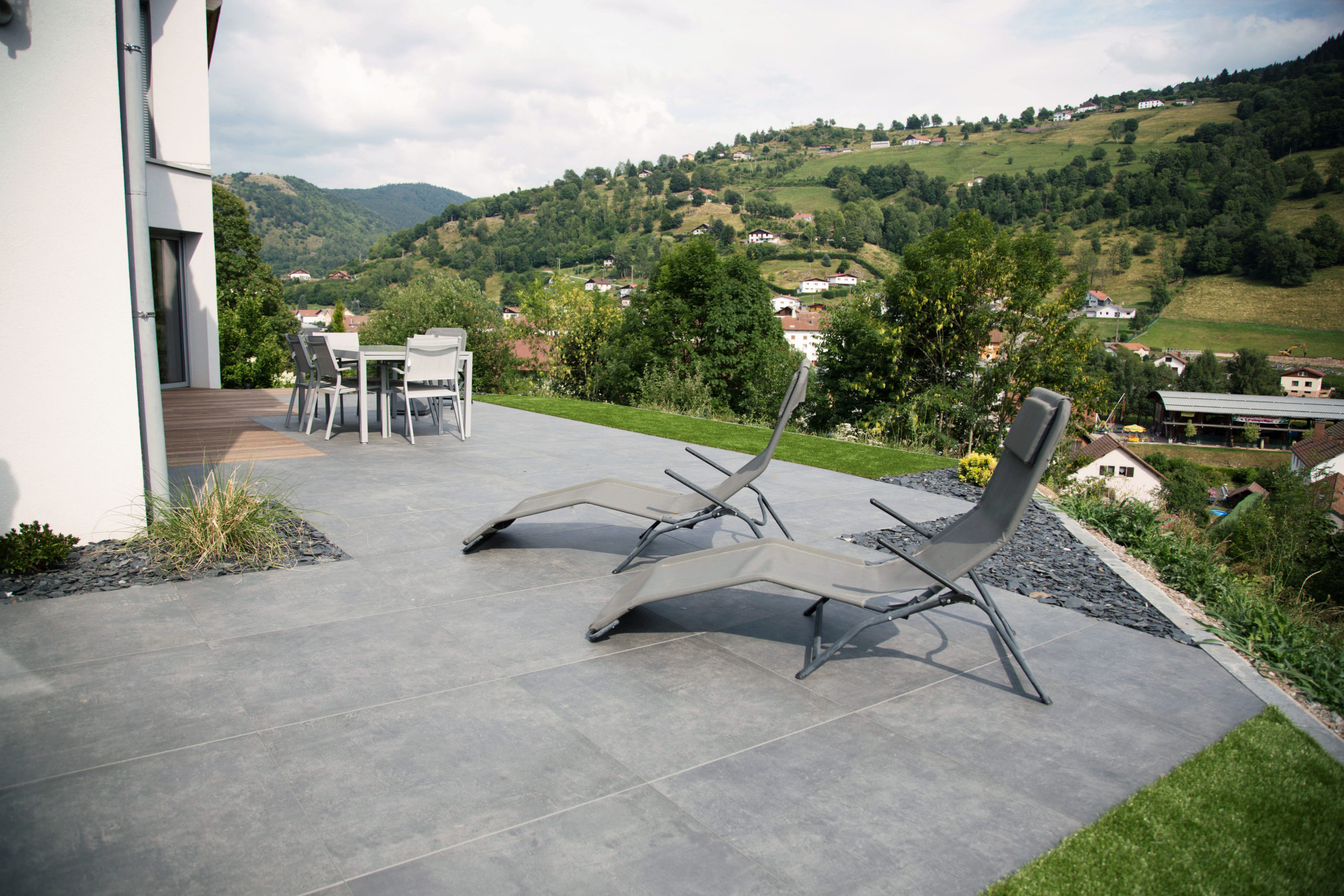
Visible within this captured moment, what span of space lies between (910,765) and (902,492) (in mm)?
4096

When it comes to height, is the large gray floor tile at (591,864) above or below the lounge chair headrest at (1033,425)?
below

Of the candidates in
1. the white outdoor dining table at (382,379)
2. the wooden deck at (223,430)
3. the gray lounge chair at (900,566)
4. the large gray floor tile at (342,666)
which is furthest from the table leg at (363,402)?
the gray lounge chair at (900,566)

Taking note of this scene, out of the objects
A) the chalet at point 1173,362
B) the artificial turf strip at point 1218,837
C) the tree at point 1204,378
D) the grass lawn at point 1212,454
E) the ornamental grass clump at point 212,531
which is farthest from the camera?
the chalet at point 1173,362

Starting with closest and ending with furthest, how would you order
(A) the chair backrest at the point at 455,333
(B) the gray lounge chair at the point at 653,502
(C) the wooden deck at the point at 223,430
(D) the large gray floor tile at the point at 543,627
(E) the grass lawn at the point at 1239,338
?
(D) the large gray floor tile at the point at 543,627 → (B) the gray lounge chair at the point at 653,502 → (C) the wooden deck at the point at 223,430 → (A) the chair backrest at the point at 455,333 → (E) the grass lawn at the point at 1239,338

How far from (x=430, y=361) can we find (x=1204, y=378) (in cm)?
6672

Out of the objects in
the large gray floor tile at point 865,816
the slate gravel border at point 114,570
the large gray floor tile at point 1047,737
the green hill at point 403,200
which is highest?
the green hill at point 403,200

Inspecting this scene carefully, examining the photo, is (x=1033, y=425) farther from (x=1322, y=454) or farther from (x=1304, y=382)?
(x=1304, y=382)

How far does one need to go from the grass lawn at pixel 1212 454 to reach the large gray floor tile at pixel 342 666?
167 feet

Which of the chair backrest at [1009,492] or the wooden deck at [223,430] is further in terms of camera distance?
the wooden deck at [223,430]

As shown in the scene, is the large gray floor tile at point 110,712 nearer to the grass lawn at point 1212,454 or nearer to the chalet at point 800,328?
the chalet at point 800,328

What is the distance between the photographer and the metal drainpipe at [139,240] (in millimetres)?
3910

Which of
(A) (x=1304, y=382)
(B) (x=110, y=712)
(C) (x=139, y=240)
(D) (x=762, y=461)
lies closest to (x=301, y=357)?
(C) (x=139, y=240)

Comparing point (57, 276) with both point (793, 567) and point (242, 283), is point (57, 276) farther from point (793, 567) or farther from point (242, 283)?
point (242, 283)

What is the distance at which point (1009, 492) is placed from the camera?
2.92 metres
